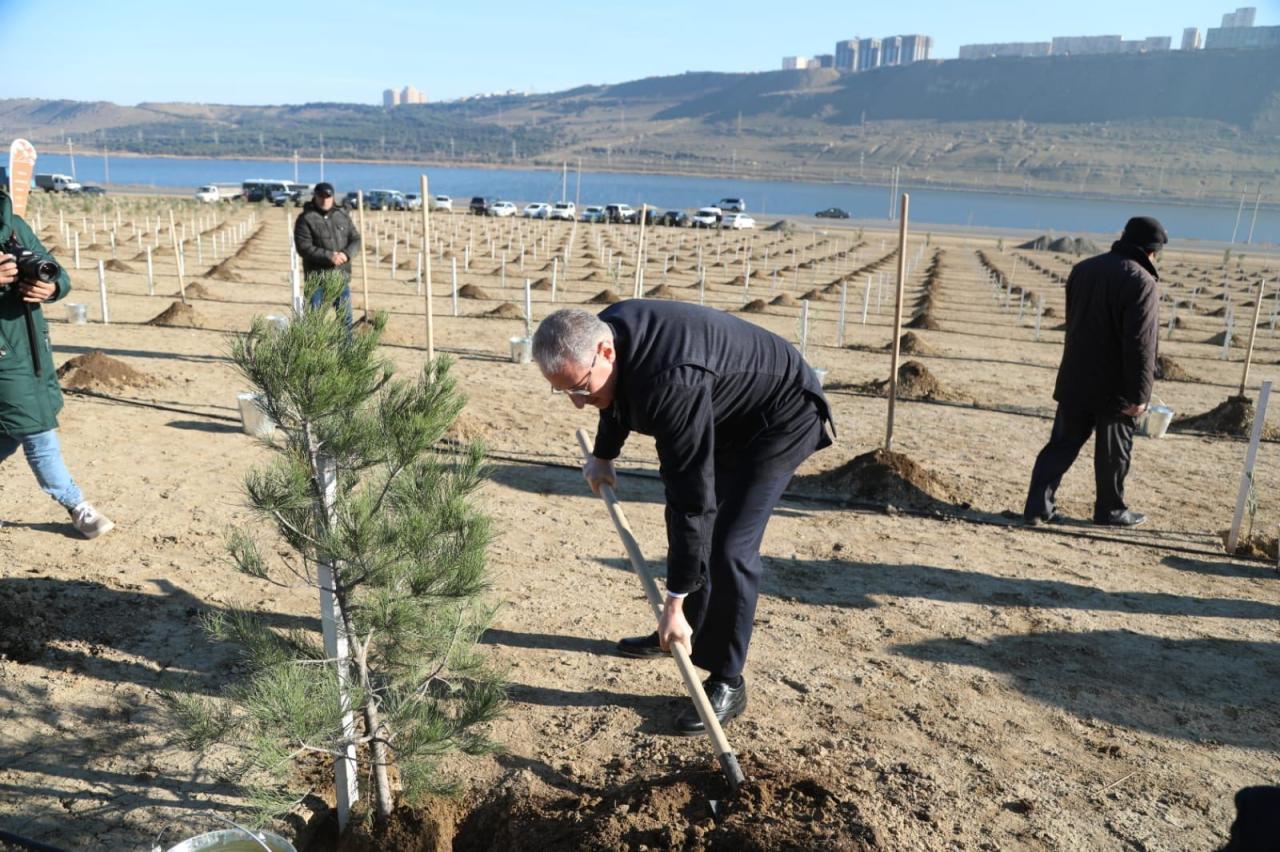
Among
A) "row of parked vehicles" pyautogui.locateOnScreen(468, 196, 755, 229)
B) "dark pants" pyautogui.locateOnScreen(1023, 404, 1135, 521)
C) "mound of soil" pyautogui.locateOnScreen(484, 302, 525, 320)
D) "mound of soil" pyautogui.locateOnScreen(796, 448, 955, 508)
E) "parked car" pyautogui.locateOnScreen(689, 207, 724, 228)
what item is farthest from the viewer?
"row of parked vehicles" pyautogui.locateOnScreen(468, 196, 755, 229)

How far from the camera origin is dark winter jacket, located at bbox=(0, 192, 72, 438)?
3.62 metres

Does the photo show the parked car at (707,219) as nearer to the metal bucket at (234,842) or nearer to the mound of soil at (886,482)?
the mound of soil at (886,482)

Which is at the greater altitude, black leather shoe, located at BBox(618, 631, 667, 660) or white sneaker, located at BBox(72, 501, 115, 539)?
white sneaker, located at BBox(72, 501, 115, 539)

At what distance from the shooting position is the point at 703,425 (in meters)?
2.49

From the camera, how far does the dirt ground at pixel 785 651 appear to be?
256cm

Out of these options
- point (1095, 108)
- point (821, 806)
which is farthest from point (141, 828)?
point (1095, 108)

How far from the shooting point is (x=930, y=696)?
329 cm

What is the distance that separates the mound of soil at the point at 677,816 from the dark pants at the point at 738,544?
1.42 feet

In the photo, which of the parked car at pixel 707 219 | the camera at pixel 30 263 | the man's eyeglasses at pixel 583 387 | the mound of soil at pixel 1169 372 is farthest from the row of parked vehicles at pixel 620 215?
the man's eyeglasses at pixel 583 387

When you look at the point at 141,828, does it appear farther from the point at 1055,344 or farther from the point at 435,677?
the point at 1055,344

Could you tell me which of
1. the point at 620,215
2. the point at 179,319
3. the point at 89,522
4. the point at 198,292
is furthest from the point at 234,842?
the point at 620,215

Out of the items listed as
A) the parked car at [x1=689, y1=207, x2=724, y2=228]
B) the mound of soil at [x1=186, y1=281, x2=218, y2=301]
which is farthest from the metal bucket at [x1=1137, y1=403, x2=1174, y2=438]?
the parked car at [x1=689, y1=207, x2=724, y2=228]

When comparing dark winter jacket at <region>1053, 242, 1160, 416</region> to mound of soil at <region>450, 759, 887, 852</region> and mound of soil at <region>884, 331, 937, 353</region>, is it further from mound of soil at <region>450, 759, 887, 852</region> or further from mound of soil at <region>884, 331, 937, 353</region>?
mound of soil at <region>884, 331, 937, 353</region>

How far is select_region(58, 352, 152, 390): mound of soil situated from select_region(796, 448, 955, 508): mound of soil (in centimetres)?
511
